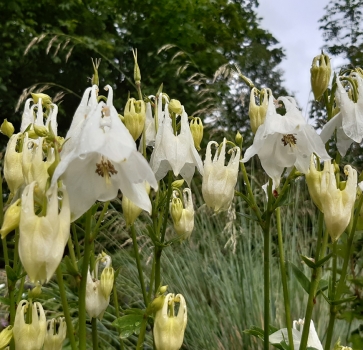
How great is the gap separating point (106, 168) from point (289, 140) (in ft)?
1.44

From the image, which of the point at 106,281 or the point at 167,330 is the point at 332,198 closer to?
the point at 167,330

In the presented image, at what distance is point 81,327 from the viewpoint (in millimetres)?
771

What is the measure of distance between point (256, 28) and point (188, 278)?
20.1 ft

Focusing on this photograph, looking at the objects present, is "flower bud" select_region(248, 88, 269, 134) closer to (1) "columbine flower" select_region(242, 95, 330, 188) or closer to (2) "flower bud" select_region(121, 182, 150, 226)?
(1) "columbine flower" select_region(242, 95, 330, 188)

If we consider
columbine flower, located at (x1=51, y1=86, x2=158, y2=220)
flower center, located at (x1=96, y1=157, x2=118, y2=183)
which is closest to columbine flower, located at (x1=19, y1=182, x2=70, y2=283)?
columbine flower, located at (x1=51, y1=86, x2=158, y2=220)

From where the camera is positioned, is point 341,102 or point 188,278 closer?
point 341,102

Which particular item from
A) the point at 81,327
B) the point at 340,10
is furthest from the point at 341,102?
the point at 340,10

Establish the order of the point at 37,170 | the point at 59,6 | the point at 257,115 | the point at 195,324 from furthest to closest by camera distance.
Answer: the point at 59,6, the point at 195,324, the point at 257,115, the point at 37,170

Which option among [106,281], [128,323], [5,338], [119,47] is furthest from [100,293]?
[119,47]

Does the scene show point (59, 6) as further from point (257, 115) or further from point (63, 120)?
point (257, 115)

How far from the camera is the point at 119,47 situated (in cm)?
629

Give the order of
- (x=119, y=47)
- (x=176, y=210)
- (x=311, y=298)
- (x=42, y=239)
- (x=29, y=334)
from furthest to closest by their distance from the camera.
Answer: (x=119, y=47), (x=176, y=210), (x=311, y=298), (x=29, y=334), (x=42, y=239)

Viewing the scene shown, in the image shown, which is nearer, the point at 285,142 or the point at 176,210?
the point at 285,142

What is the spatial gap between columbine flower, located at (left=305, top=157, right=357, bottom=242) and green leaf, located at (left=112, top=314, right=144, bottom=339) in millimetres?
425
